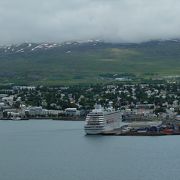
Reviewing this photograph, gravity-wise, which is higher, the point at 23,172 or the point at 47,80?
the point at 47,80

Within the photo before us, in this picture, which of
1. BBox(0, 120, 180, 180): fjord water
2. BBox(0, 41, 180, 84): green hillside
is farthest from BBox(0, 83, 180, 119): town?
BBox(0, 120, 180, 180): fjord water

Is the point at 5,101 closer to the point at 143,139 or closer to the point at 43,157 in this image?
the point at 143,139

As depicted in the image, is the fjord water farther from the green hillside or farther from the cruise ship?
the green hillside

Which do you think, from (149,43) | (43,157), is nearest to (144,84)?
(149,43)

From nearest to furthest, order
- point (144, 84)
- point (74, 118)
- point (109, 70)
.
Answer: point (74, 118)
point (144, 84)
point (109, 70)

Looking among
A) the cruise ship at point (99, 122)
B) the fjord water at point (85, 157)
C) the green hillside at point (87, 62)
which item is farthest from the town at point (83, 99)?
the fjord water at point (85, 157)

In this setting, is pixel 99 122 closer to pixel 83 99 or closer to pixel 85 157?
pixel 85 157

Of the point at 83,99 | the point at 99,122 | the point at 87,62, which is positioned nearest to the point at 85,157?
the point at 99,122
